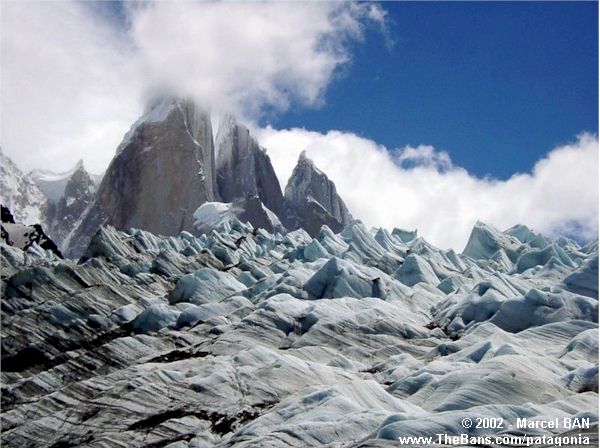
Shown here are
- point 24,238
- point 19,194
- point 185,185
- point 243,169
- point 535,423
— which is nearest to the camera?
point 535,423

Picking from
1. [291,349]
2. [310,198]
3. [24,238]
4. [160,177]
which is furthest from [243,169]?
[291,349]

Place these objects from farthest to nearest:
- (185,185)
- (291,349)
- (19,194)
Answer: (19,194) < (185,185) < (291,349)

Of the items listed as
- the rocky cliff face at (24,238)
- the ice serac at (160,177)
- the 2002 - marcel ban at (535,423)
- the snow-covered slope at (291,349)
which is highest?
the ice serac at (160,177)

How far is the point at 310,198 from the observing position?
171 m

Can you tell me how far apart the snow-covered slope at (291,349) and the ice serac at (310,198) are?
83681 millimetres

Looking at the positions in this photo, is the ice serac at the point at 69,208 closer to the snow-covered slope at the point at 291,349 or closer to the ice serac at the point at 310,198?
the ice serac at the point at 310,198

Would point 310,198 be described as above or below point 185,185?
above

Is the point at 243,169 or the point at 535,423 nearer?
the point at 535,423

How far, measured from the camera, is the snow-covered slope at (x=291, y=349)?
116 feet

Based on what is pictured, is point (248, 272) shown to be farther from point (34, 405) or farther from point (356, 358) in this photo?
point (34, 405)

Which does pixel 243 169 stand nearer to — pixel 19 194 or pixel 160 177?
pixel 160 177


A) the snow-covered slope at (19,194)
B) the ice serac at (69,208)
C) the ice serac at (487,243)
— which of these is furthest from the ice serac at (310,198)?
the ice serac at (487,243)

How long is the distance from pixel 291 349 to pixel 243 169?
130m

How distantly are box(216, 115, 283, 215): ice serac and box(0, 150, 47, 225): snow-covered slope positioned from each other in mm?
44541
